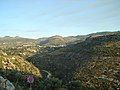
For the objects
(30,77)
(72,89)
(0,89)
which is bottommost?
(72,89)

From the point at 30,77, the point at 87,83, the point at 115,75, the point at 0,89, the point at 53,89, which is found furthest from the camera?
the point at 115,75

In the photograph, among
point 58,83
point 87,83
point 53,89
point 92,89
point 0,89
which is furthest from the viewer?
point 87,83

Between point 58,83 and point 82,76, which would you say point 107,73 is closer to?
point 82,76

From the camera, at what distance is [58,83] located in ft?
364

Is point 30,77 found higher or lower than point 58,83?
higher

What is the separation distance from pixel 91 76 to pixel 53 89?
101519mm

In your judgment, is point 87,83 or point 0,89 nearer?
point 0,89

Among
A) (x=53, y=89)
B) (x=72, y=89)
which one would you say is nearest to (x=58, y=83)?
(x=72, y=89)

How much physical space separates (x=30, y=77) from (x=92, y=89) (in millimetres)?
137535

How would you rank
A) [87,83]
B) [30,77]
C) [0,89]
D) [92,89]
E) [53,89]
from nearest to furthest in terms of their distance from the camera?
[30,77]
[0,89]
[53,89]
[92,89]
[87,83]

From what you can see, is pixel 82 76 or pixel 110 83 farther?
pixel 82 76

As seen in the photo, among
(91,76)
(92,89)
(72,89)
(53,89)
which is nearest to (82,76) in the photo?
(91,76)

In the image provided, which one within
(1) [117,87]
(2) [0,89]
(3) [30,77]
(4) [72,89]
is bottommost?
(1) [117,87]

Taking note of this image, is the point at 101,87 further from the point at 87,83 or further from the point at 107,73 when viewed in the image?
the point at 107,73
